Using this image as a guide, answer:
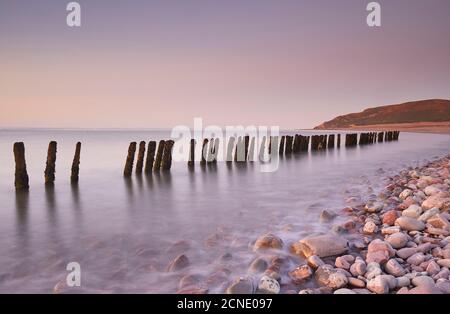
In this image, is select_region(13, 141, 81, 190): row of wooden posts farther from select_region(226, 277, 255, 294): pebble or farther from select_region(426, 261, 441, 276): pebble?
select_region(426, 261, 441, 276): pebble

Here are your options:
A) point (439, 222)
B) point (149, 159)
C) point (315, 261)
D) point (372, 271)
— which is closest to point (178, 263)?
point (315, 261)

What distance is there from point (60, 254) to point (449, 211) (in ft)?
16.8

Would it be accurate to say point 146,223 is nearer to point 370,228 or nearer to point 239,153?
point 370,228

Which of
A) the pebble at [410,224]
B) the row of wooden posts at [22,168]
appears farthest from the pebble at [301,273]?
the row of wooden posts at [22,168]

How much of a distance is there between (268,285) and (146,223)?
3.00 meters

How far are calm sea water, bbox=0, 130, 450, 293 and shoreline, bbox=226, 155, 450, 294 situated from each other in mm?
367

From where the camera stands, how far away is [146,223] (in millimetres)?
5520

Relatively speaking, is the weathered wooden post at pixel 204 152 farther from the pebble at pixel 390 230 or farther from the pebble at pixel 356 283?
the pebble at pixel 356 283

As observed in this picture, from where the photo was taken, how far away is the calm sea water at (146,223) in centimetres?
351

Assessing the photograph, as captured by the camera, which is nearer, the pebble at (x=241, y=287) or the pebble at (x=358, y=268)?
the pebble at (x=241, y=287)
